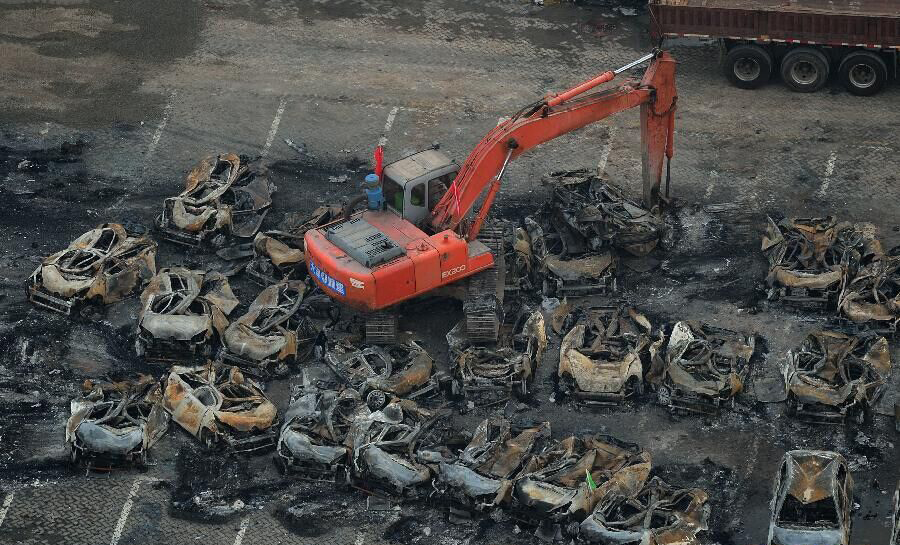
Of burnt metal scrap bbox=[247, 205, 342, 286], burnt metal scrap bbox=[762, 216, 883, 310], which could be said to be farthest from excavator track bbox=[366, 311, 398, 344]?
burnt metal scrap bbox=[762, 216, 883, 310]

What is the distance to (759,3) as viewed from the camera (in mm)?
37938

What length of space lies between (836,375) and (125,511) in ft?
40.0

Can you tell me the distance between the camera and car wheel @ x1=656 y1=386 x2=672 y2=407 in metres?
29.0

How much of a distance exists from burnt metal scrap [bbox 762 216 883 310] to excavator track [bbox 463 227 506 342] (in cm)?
513

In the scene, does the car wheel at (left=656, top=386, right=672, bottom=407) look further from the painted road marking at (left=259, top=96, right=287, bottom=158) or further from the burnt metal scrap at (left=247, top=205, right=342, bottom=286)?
the painted road marking at (left=259, top=96, right=287, bottom=158)

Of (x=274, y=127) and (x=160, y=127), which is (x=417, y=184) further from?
(x=160, y=127)

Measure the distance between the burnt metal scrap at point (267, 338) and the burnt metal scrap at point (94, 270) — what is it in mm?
2660

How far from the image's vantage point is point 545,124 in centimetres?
3156

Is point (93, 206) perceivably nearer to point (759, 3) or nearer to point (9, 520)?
point (9, 520)

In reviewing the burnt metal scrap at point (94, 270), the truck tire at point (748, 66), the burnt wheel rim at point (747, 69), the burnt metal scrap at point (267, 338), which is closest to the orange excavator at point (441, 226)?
the burnt metal scrap at point (267, 338)

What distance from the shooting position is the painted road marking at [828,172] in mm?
35000

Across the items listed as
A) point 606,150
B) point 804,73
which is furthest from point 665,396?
point 804,73

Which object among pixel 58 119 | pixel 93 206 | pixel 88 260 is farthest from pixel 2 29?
pixel 88 260

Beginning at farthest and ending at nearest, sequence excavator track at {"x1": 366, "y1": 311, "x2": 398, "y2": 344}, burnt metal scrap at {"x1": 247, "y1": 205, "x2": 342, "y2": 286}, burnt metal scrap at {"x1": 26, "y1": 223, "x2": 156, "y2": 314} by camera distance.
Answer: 1. burnt metal scrap at {"x1": 247, "y1": 205, "x2": 342, "y2": 286}
2. burnt metal scrap at {"x1": 26, "y1": 223, "x2": 156, "y2": 314}
3. excavator track at {"x1": 366, "y1": 311, "x2": 398, "y2": 344}
